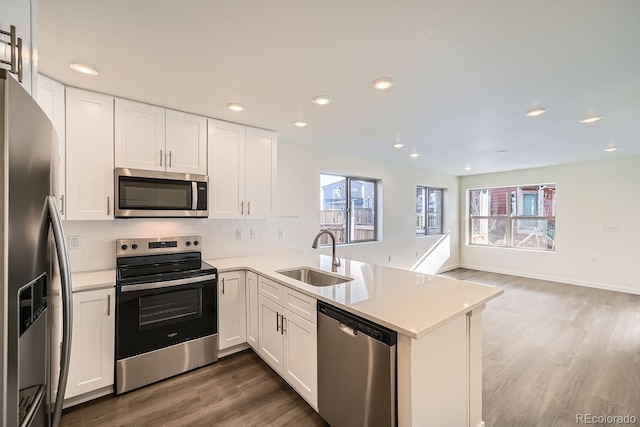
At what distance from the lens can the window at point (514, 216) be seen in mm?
5836

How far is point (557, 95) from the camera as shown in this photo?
87.0 inches

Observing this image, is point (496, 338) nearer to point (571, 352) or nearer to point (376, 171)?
point (571, 352)

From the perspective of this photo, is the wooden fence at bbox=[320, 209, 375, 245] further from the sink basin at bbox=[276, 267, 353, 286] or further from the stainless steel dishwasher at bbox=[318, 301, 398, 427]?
the stainless steel dishwasher at bbox=[318, 301, 398, 427]

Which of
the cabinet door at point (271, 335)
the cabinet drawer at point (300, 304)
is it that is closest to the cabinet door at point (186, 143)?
the cabinet door at point (271, 335)

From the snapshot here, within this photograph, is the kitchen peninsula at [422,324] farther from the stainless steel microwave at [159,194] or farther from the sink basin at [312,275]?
the stainless steel microwave at [159,194]

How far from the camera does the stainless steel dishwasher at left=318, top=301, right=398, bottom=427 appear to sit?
4.41 ft

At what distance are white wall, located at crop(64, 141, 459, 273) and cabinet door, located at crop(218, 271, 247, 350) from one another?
0.55 m

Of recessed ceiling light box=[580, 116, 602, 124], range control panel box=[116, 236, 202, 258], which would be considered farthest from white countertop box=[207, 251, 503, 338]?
recessed ceiling light box=[580, 116, 602, 124]

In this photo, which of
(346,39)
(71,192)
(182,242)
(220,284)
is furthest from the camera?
(182,242)

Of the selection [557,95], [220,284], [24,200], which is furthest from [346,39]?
[220,284]

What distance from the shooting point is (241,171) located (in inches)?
117

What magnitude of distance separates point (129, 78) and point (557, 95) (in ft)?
10.9

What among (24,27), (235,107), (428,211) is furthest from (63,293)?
(428,211)

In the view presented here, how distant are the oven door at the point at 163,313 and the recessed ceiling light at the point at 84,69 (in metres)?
1.54
